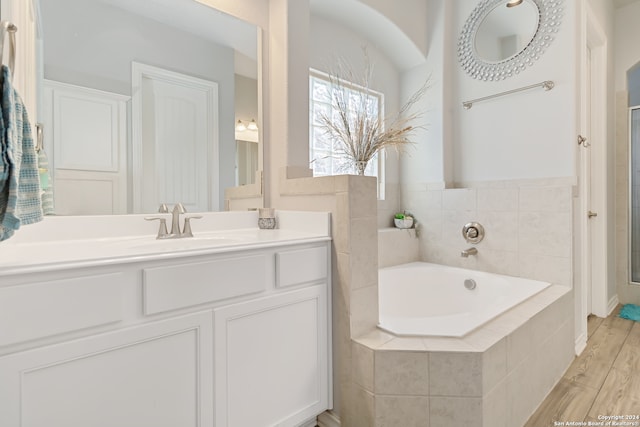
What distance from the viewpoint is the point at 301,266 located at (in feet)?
4.42

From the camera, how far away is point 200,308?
3.54ft

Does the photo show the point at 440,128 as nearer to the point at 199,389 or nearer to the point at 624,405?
the point at 624,405

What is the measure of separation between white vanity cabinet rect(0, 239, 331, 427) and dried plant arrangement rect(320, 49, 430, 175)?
3.07 ft

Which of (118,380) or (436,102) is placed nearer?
(118,380)

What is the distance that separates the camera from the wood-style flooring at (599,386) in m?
1.52

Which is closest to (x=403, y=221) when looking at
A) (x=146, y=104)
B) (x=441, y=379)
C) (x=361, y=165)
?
(x=361, y=165)

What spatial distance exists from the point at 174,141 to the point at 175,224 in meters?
0.41

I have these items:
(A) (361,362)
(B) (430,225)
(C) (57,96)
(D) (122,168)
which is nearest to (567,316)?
(B) (430,225)

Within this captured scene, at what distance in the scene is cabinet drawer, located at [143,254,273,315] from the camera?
0.98 m

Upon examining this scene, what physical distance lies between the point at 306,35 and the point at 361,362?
1.68 meters

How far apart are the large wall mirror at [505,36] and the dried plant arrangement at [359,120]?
422 millimetres

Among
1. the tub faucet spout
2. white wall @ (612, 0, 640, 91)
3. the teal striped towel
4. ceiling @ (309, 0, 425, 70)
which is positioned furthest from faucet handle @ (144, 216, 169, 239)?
white wall @ (612, 0, 640, 91)

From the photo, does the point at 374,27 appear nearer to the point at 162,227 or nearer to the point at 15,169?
the point at 162,227

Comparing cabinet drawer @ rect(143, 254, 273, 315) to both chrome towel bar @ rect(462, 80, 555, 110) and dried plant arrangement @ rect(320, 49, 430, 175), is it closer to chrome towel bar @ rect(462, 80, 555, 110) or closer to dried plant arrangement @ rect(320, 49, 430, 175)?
dried plant arrangement @ rect(320, 49, 430, 175)
